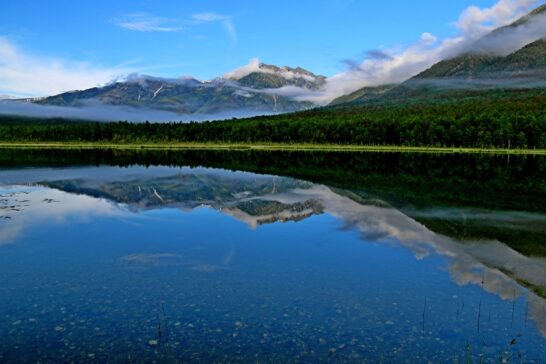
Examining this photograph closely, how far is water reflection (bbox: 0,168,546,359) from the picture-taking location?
2105cm

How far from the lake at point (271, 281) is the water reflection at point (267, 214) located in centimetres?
14

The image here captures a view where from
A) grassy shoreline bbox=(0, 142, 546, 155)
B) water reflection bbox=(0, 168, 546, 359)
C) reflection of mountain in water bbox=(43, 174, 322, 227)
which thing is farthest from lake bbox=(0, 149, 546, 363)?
grassy shoreline bbox=(0, 142, 546, 155)

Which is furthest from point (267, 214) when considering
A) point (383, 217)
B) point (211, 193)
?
point (211, 193)

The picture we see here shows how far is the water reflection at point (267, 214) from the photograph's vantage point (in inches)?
829

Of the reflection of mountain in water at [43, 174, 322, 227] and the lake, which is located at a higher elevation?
the lake

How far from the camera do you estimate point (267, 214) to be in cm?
3572

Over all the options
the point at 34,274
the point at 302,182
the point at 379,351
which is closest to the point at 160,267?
the point at 34,274

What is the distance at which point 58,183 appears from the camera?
54812mm

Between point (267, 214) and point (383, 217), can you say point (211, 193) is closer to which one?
point (267, 214)

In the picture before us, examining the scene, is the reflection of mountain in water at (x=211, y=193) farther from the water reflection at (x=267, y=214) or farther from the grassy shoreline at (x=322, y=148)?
the grassy shoreline at (x=322, y=148)

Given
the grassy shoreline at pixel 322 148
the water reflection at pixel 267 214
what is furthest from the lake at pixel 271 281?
the grassy shoreline at pixel 322 148

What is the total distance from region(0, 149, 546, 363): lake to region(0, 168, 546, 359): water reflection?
0.14m

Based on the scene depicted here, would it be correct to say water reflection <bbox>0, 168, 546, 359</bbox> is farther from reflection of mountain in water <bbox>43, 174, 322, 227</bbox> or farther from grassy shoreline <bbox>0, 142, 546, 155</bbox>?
grassy shoreline <bbox>0, 142, 546, 155</bbox>

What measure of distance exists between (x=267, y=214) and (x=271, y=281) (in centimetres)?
1628
